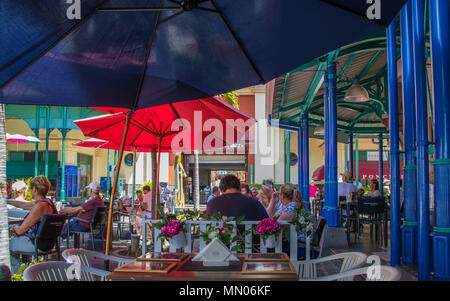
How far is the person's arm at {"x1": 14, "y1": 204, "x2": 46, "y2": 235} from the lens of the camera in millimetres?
4770

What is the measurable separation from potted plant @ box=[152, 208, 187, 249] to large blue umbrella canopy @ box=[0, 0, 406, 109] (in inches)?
51.5

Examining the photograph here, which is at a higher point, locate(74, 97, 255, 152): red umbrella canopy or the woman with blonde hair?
locate(74, 97, 255, 152): red umbrella canopy

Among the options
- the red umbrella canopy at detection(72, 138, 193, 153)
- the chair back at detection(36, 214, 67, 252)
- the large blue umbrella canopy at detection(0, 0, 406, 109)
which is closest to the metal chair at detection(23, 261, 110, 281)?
the large blue umbrella canopy at detection(0, 0, 406, 109)

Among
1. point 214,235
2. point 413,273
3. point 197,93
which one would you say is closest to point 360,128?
point 413,273

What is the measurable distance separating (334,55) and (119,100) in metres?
5.38

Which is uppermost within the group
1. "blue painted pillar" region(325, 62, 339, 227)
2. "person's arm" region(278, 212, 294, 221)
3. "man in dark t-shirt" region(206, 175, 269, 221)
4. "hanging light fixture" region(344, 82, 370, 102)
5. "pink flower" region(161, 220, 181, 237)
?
"hanging light fixture" region(344, 82, 370, 102)

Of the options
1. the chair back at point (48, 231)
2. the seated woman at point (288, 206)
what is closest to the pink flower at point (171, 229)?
the seated woman at point (288, 206)

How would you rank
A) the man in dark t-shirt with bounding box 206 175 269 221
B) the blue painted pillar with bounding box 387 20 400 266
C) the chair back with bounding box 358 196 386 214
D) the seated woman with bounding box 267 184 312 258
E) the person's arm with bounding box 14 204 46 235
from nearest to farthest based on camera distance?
the man in dark t-shirt with bounding box 206 175 269 221 < the seated woman with bounding box 267 184 312 258 < the person's arm with bounding box 14 204 46 235 < the blue painted pillar with bounding box 387 20 400 266 < the chair back with bounding box 358 196 386 214

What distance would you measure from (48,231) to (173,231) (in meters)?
2.31

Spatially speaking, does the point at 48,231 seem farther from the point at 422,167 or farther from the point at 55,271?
the point at 422,167

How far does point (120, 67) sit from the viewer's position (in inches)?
141

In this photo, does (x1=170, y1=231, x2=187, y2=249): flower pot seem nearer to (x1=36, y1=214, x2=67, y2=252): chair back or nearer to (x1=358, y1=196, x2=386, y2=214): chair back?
(x1=36, y1=214, x2=67, y2=252): chair back

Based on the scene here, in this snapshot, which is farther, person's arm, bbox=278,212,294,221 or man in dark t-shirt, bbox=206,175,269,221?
person's arm, bbox=278,212,294,221
